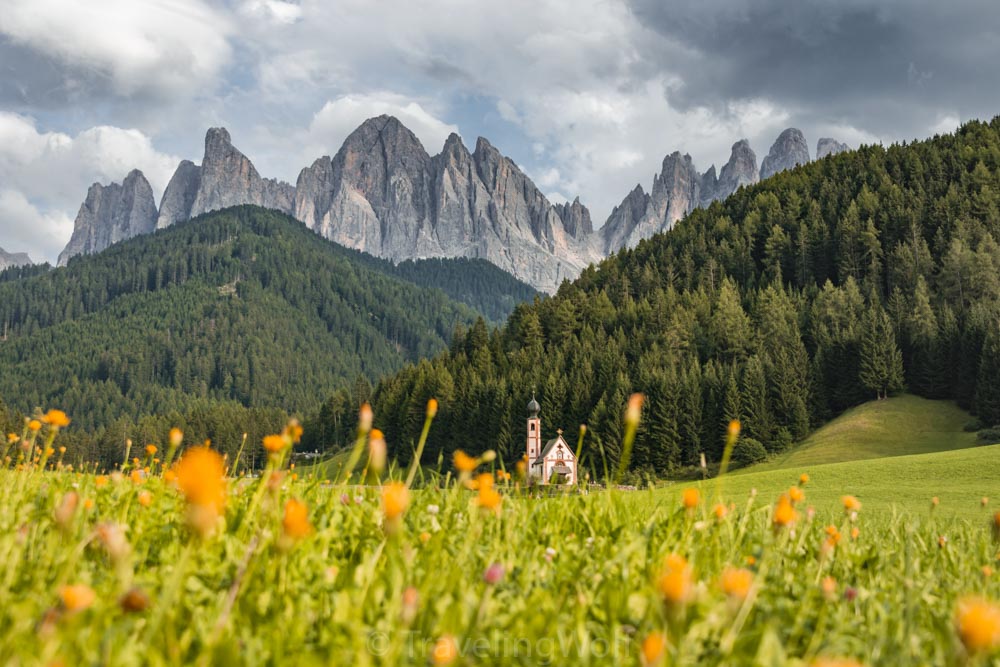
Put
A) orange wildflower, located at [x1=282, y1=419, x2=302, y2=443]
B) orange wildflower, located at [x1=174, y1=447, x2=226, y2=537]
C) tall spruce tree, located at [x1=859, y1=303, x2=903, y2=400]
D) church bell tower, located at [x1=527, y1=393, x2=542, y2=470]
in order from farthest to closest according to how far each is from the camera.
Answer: church bell tower, located at [x1=527, y1=393, x2=542, y2=470] < tall spruce tree, located at [x1=859, y1=303, x2=903, y2=400] < orange wildflower, located at [x1=282, y1=419, x2=302, y2=443] < orange wildflower, located at [x1=174, y1=447, x2=226, y2=537]

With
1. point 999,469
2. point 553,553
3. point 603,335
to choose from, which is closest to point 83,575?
point 553,553

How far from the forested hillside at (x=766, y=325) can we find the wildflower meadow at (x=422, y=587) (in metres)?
41.0

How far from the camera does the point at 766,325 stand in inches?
2638

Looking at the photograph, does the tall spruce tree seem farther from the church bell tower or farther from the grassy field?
the grassy field

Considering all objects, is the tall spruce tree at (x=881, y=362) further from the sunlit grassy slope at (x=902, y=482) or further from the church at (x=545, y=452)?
the sunlit grassy slope at (x=902, y=482)

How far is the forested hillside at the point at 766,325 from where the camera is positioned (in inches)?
2203

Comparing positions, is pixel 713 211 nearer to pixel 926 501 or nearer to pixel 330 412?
pixel 330 412

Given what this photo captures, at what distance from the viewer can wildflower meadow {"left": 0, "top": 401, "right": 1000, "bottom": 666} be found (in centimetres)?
182

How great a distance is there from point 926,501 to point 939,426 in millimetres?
44342

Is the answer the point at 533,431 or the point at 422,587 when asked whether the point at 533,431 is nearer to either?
the point at 533,431

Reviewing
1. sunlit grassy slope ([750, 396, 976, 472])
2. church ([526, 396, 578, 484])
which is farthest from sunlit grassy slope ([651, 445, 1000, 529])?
church ([526, 396, 578, 484])

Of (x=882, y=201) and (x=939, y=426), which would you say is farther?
(x=882, y=201)

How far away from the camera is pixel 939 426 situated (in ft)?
166

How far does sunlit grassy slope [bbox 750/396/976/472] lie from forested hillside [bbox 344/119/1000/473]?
1.93m
